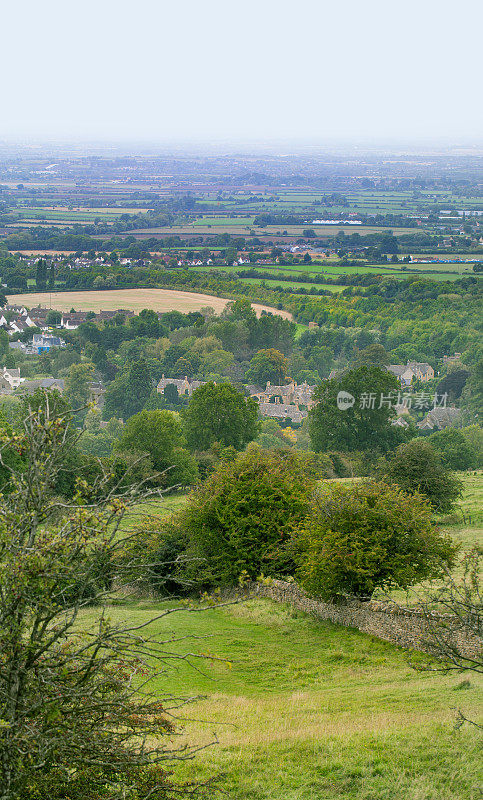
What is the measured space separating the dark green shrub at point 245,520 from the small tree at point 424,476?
9.23 meters

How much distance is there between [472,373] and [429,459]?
41.0 m

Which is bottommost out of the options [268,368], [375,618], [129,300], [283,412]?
[283,412]

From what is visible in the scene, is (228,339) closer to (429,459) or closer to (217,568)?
(429,459)

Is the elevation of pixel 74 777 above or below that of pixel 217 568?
above

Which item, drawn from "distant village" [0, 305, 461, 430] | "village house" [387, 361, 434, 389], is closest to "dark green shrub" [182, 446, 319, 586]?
"distant village" [0, 305, 461, 430]

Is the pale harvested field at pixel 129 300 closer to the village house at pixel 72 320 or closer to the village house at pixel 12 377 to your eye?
the village house at pixel 72 320

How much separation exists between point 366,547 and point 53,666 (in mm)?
12850

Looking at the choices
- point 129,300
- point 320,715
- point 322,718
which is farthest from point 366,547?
point 129,300

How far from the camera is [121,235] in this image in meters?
176

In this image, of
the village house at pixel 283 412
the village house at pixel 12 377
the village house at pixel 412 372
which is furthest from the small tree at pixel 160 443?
the village house at pixel 412 372

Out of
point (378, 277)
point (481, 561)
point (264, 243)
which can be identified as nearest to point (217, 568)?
point (481, 561)

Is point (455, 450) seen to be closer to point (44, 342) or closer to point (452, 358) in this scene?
point (452, 358)

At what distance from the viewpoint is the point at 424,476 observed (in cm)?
3378

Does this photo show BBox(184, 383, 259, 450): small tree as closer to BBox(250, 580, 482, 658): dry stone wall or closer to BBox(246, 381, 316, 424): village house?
BBox(246, 381, 316, 424): village house
